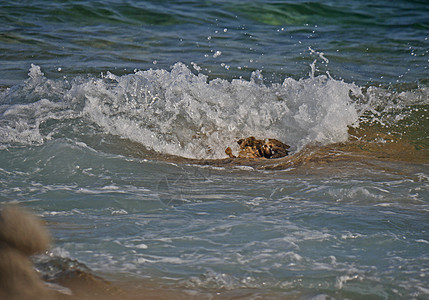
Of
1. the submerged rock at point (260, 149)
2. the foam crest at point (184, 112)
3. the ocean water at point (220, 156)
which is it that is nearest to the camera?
the ocean water at point (220, 156)

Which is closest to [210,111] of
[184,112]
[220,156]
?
[184,112]

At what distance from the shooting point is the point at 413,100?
6.45 metres

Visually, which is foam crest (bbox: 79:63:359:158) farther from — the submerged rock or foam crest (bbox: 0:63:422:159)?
the submerged rock

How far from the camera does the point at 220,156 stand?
4.81m

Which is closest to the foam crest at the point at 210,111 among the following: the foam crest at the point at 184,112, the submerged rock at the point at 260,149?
the foam crest at the point at 184,112

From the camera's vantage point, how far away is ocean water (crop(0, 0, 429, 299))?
8.80 feet

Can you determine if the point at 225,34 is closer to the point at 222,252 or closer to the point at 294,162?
the point at 294,162

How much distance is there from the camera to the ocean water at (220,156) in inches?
106

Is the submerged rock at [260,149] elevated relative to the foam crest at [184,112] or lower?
lower

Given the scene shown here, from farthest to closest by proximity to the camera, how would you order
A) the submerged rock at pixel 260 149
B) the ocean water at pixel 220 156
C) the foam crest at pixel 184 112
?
the foam crest at pixel 184 112 → the submerged rock at pixel 260 149 → the ocean water at pixel 220 156

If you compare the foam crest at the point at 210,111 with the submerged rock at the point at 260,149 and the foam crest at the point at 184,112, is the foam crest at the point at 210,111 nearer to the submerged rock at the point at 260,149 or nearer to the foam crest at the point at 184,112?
the foam crest at the point at 184,112

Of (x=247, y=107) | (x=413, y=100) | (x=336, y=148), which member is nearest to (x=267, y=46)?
(x=413, y=100)

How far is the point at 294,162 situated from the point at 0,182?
226 cm

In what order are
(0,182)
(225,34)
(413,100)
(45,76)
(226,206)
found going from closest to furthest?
(226,206)
(0,182)
(413,100)
(45,76)
(225,34)
